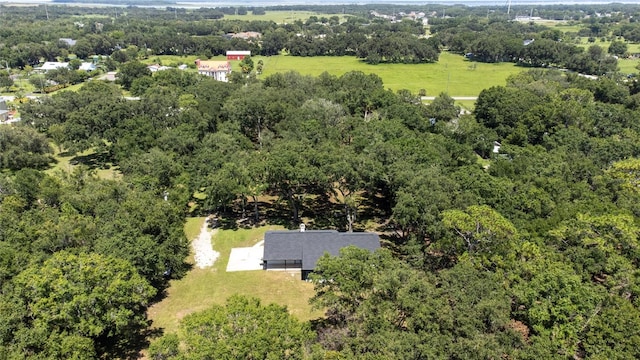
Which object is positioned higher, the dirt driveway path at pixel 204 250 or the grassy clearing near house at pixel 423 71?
the grassy clearing near house at pixel 423 71

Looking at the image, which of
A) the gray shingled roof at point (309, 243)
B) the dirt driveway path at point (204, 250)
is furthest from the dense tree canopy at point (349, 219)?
the gray shingled roof at point (309, 243)

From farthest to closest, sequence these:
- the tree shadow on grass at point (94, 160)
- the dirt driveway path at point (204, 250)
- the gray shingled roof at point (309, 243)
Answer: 1. the tree shadow on grass at point (94, 160)
2. the dirt driveway path at point (204, 250)
3. the gray shingled roof at point (309, 243)

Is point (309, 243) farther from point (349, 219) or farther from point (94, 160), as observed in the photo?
point (94, 160)

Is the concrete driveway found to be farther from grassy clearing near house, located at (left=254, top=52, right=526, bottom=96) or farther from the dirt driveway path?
grassy clearing near house, located at (left=254, top=52, right=526, bottom=96)

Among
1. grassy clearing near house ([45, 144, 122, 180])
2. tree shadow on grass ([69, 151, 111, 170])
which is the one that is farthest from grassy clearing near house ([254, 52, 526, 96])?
grassy clearing near house ([45, 144, 122, 180])

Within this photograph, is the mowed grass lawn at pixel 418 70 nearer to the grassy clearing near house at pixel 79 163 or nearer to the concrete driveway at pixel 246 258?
the grassy clearing near house at pixel 79 163

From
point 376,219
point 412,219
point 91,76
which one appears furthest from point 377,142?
point 91,76

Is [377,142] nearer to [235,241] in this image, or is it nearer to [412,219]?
[412,219]
